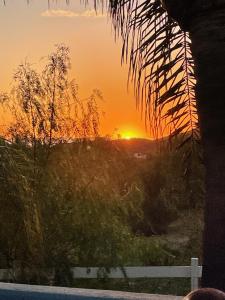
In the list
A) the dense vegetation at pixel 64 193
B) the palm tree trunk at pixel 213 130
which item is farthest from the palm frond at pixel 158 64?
the dense vegetation at pixel 64 193

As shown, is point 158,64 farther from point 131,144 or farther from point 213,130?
point 131,144

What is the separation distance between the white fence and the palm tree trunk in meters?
7.28

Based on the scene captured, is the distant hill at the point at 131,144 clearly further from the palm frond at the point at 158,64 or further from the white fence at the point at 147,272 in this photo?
the palm frond at the point at 158,64

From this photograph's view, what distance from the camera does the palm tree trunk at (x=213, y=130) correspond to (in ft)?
13.3

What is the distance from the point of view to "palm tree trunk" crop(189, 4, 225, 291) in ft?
13.3

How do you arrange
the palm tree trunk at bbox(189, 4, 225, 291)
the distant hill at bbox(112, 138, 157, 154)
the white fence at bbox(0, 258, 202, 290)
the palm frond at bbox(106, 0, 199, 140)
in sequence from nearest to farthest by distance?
1. the palm tree trunk at bbox(189, 4, 225, 291)
2. the palm frond at bbox(106, 0, 199, 140)
3. the white fence at bbox(0, 258, 202, 290)
4. the distant hill at bbox(112, 138, 157, 154)

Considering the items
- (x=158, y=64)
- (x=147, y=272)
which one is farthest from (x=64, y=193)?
(x=158, y=64)

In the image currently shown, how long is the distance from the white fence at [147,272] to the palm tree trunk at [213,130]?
7284 millimetres

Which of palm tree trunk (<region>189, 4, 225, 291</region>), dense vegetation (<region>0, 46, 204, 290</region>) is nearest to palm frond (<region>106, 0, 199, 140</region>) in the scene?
palm tree trunk (<region>189, 4, 225, 291</region>)

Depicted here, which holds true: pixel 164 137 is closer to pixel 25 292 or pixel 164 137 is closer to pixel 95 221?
pixel 25 292

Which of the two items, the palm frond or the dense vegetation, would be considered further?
the dense vegetation

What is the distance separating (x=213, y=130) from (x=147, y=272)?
804 cm

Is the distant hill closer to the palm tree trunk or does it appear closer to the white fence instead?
the white fence

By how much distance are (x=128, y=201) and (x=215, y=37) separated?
29.3 ft
